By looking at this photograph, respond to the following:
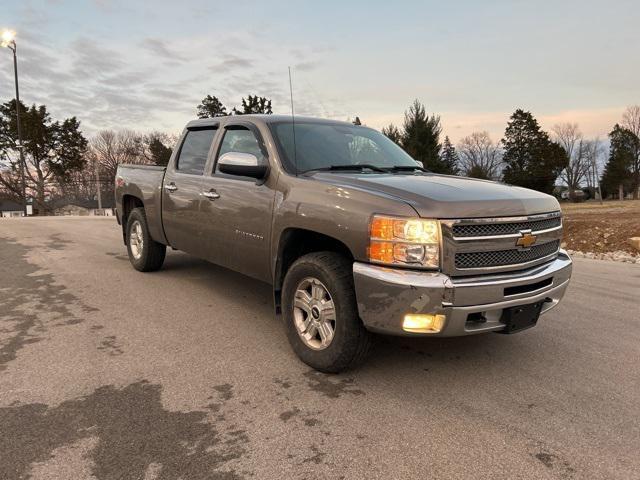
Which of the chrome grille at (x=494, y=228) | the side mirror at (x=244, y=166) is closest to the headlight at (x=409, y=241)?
the chrome grille at (x=494, y=228)

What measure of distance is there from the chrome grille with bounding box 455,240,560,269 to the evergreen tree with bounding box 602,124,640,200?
7562 cm

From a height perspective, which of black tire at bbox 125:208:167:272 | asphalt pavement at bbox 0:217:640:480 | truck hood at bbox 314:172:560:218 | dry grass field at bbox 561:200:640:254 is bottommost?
asphalt pavement at bbox 0:217:640:480

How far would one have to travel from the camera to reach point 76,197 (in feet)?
235

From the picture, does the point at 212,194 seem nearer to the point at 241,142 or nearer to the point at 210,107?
the point at 241,142

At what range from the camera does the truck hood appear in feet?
9.94

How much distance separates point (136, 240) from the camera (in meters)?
6.79

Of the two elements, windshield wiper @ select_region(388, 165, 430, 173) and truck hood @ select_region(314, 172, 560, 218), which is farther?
windshield wiper @ select_region(388, 165, 430, 173)

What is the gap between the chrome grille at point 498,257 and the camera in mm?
3045

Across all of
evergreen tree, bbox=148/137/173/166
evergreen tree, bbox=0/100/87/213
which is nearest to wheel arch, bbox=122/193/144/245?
evergreen tree, bbox=148/137/173/166

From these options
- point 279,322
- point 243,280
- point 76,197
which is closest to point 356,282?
point 279,322

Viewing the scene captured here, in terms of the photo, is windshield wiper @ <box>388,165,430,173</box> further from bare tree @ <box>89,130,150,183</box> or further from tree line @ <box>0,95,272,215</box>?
bare tree @ <box>89,130,150,183</box>

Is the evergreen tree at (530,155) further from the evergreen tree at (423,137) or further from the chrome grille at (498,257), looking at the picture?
the chrome grille at (498,257)

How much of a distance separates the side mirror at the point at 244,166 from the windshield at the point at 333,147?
0.72 ft

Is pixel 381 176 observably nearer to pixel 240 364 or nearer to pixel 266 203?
pixel 266 203
